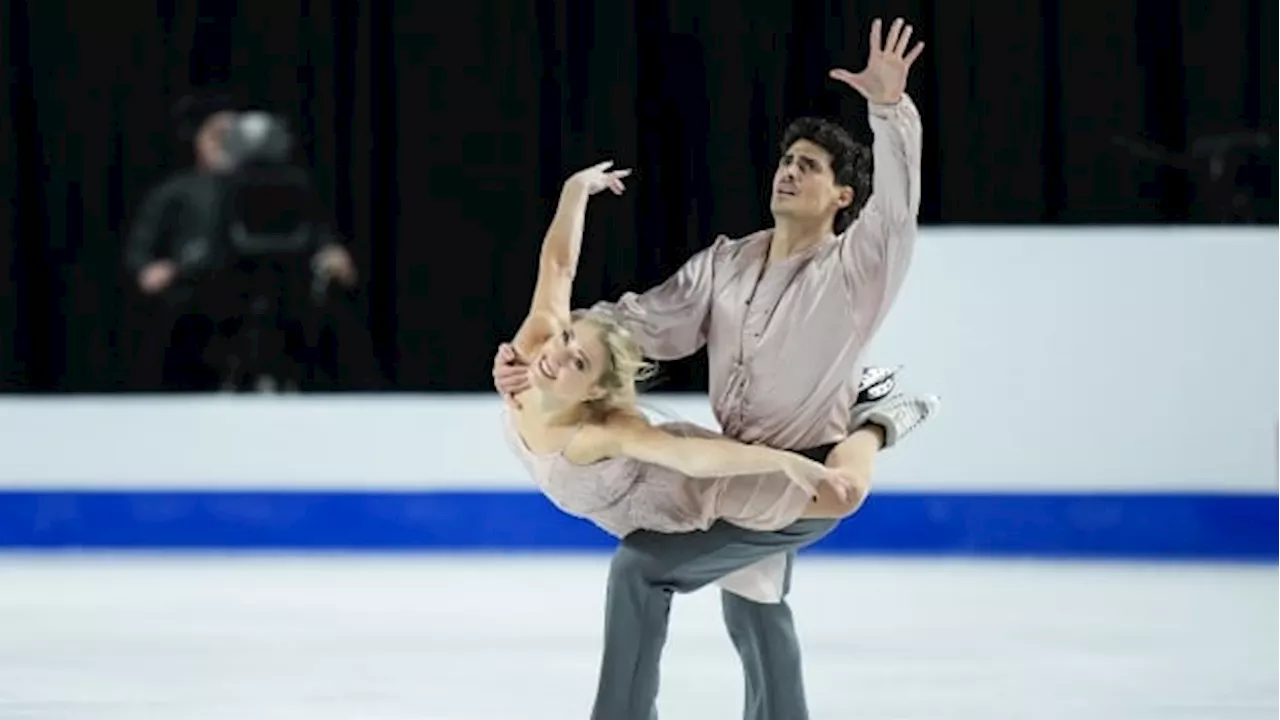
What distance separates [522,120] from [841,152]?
500 cm

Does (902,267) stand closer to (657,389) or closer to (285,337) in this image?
(657,389)

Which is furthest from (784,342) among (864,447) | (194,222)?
(194,222)

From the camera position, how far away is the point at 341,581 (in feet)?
23.6

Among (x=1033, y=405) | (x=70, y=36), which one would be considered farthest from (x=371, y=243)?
(x=1033, y=405)

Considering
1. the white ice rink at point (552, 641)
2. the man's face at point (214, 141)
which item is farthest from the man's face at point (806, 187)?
the man's face at point (214, 141)

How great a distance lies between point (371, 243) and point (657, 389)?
1.28m

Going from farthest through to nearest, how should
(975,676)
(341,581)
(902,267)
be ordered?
(341,581), (975,676), (902,267)

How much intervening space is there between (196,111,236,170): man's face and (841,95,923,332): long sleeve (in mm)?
5485

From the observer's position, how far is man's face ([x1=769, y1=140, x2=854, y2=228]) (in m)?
4.09

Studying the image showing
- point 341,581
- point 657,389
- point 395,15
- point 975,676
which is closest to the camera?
point 975,676

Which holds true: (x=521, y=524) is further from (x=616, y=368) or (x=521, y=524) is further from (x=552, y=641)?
(x=616, y=368)

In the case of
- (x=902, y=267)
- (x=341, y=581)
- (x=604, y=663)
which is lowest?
(x=341, y=581)

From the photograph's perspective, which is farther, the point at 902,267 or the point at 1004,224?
the point at 1004,224

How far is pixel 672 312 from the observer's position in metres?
4.13
